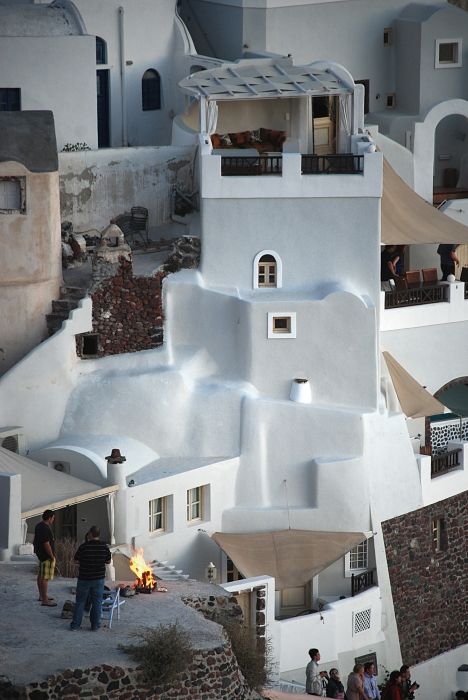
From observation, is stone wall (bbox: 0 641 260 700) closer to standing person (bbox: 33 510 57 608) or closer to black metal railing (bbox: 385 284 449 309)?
standing person (bbox: 33 510 57 608)

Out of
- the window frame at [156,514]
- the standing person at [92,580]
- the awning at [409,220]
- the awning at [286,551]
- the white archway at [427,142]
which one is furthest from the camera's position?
the white archway at [427,142]

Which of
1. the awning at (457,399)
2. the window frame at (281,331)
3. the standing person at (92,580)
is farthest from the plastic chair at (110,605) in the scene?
the awning at (457,399)

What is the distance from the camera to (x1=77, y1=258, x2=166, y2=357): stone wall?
1804 inches

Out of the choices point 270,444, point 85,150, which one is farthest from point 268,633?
point 85,150

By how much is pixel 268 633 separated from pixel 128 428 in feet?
15.0

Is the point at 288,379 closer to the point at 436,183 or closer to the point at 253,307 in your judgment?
the point at 253,307

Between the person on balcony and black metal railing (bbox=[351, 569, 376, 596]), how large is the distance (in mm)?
6273

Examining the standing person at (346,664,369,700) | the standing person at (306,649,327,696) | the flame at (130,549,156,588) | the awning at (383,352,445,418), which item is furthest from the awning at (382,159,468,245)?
the flame at (130,549,156,588)

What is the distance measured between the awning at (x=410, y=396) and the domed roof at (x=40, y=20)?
8.70 metres

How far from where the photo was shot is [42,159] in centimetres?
4512

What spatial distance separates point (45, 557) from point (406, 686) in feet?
30.0

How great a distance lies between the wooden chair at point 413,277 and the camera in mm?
50125

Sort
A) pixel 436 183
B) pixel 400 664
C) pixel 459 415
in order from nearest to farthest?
pixel 400 664 < pixel 459 415 < pixel 436 183

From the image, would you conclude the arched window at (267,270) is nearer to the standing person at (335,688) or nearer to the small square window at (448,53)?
the standing person at (335,688)
